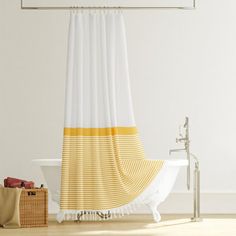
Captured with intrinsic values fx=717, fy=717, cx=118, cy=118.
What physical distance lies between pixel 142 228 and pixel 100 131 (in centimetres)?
88

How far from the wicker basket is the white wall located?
Answer: 125cm

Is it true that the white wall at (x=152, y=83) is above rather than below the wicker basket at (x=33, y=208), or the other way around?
above

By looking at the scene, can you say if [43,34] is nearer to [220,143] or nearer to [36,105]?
[36,105]

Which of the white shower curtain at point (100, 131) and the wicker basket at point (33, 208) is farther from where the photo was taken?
the white shower curtain at point (100, 131)

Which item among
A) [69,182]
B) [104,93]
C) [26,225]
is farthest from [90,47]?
[26,225]

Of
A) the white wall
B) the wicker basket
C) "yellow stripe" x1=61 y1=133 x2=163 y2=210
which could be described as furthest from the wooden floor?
the white wall

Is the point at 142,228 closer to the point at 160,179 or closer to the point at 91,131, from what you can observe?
the point at 160,179

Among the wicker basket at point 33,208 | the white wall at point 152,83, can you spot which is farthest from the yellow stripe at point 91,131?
the white wall at point 152,83

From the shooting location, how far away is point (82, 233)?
518 centimetres

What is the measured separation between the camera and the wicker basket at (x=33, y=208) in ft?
18.4

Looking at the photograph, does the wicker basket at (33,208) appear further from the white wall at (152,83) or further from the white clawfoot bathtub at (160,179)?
the white wall at (152,83)

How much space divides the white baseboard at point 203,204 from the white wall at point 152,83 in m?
0.08

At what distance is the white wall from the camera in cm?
696

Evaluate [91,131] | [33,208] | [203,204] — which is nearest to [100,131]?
[91,131]
